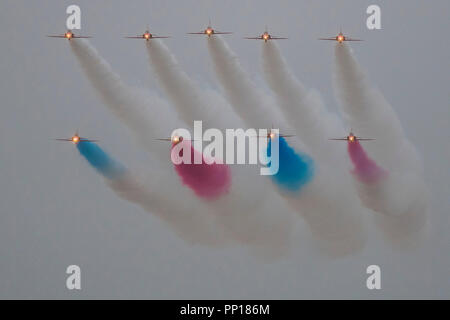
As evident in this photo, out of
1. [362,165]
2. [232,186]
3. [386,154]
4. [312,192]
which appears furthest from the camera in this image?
[386,154]

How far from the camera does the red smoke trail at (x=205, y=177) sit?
41.2 meters

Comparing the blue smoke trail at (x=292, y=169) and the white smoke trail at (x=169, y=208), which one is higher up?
the blue smoke trail at (x=292, y=169)

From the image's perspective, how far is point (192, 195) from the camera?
141 feet

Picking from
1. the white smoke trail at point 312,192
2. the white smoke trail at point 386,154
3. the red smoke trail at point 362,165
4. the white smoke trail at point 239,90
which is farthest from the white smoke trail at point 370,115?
the white smoke trail at point 239,90

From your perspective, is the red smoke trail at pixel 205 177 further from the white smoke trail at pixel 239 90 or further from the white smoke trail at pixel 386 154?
the white smoke trail at pixel 386 154

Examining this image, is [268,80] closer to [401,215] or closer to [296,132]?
[296,132]

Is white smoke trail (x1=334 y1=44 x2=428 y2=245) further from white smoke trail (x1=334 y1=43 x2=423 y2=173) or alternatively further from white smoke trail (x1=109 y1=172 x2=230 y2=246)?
white smoke trail (x1=109 y1=172 x2=230 y2=246)

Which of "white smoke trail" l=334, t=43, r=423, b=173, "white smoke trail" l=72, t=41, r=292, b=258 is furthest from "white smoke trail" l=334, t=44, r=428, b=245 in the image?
"white smoke trail" l=72, t=41, r=292, b=258

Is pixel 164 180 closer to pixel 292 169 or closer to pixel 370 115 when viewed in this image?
pixel 292 169

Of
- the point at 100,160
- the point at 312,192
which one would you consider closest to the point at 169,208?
the point at 100,160

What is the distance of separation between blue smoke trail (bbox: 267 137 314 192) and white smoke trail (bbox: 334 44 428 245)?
1.97 m

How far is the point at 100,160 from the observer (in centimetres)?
4216

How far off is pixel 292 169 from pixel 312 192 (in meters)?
1.50

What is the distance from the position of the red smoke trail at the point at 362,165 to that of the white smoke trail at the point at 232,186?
11.5ft
